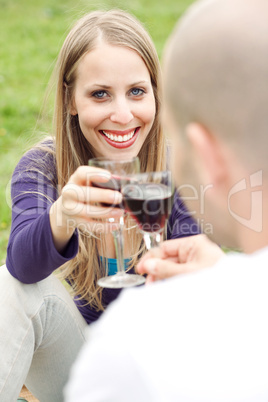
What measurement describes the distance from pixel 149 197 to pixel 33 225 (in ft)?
2.18

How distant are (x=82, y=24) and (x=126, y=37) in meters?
0.28

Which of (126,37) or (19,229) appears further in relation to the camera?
(126,37)

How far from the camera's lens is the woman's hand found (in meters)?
2.34

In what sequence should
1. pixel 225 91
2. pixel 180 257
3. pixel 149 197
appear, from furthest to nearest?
pixel 149 197
pixel 180 257
pixel 225 91

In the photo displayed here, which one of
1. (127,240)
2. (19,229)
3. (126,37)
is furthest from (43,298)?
(126,37)

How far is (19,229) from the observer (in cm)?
286

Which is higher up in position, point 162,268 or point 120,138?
point 120,138

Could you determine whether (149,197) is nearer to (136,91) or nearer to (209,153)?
(209,153)

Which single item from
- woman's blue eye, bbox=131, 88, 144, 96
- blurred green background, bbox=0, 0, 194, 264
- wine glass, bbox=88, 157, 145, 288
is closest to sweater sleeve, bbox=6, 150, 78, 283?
wine glass, bbox=88, 157, 145, 288

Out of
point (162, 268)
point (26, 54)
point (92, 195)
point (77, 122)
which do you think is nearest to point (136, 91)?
point (77, 122)

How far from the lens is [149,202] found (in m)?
2.31

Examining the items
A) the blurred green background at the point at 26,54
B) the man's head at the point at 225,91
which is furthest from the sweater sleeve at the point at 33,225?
the blurred green background at the point at 26,54

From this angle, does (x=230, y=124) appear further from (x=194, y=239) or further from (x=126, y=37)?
(x=126, y=37)

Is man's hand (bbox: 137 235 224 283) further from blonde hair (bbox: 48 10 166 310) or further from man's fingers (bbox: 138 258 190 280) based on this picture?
blonde hair (bbox: 48 10 166 310)
